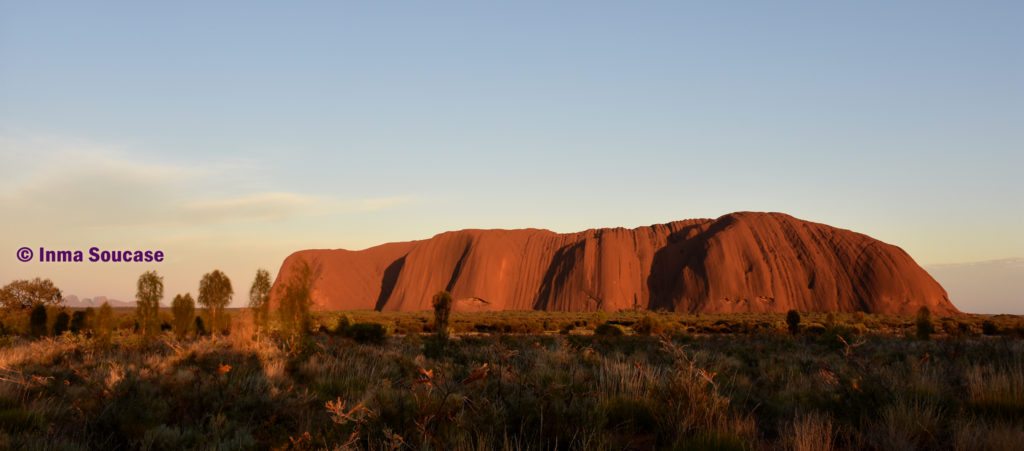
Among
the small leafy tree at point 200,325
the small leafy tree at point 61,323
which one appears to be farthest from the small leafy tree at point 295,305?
the small leafy tree at point 61,323

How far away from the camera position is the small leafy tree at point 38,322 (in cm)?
3297

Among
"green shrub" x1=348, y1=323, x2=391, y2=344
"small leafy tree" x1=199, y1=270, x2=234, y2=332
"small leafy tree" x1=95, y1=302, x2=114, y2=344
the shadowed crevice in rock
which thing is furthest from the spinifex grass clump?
the shadowed crevice in rock

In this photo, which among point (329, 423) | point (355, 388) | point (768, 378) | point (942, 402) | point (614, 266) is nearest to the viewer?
point (329, 423)

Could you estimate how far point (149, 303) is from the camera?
29484 mm

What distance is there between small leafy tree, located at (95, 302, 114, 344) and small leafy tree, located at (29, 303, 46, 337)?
44.8ft

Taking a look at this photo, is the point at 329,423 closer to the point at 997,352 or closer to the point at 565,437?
the point at 565,437

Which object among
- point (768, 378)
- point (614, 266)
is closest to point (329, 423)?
point (768, 378)

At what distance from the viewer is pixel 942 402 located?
7.68m

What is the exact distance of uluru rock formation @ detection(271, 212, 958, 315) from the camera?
282 feet

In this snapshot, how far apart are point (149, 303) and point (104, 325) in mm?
8035

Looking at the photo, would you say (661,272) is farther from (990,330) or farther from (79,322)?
(79,322)

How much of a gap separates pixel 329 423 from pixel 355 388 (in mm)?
3095

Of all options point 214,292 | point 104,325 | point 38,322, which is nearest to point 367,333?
point 104,325

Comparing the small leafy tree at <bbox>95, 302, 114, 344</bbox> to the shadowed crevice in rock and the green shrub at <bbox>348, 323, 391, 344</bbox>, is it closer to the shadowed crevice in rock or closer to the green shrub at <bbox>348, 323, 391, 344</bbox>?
the green shrub at <bbox>348, 323, 391, 344</bbox>
